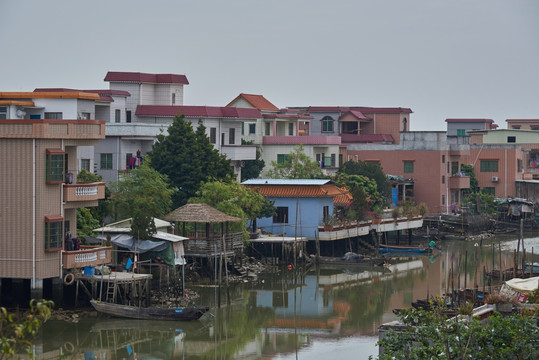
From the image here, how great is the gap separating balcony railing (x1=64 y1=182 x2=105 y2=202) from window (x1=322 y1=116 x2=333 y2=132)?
45601mm

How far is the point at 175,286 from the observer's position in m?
40.1

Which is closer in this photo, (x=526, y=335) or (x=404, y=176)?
(x=526, y=335)

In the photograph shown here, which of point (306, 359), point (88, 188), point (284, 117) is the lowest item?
point (306, 359)

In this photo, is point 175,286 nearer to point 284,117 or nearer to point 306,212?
point 306,212

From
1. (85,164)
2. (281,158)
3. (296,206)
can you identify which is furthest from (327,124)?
(85,164)

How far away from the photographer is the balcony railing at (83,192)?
36.3 meters

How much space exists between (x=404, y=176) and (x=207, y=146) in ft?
83.1

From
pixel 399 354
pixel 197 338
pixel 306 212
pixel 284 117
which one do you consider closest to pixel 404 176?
pixel 284 117

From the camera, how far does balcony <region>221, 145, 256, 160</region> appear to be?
6144cm

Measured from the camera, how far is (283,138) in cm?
6869

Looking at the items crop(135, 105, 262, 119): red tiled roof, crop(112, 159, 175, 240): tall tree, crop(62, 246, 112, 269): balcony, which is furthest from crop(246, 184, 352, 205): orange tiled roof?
crop(62, 246, 112, 269): balcony

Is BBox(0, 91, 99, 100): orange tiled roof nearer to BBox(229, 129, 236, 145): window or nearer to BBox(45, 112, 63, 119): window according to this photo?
BBox(45, 112, 63, 119): window

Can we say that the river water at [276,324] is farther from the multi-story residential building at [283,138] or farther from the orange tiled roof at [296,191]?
the multi-story residential building at [283,138]

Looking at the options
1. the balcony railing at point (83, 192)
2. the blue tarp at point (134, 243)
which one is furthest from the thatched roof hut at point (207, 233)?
the balcony railing at point (83, 192)
